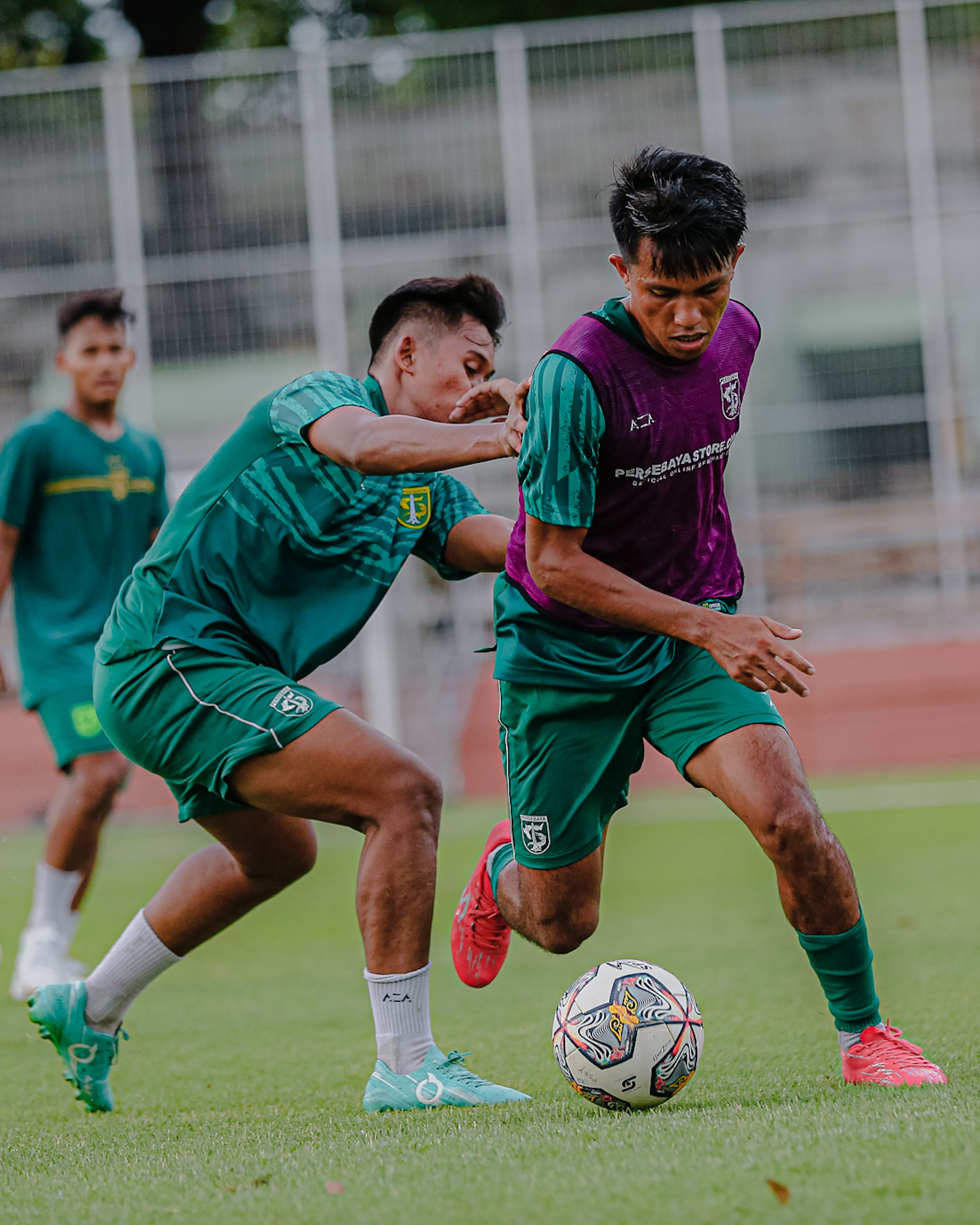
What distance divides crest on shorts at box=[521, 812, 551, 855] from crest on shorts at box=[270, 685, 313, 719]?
702mm

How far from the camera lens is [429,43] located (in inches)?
697

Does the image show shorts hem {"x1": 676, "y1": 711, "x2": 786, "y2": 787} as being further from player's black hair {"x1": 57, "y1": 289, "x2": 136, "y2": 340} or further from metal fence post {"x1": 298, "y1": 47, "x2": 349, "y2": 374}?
metal fence post {"x1": 298, "y1": 47, "x2": 349, "y2": 374}

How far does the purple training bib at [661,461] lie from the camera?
3.96 meters

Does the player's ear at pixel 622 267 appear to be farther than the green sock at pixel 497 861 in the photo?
No

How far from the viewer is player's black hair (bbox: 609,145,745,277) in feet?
12.3

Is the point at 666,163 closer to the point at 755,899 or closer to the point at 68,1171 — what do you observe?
the point at 68,1171

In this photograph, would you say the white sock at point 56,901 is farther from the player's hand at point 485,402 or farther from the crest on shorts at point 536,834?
the player's hand at point 485,402

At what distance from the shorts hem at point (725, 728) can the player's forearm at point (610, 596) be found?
0.94ft

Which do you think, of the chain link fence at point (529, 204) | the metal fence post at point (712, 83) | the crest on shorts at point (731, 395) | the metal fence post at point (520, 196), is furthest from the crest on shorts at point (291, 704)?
the metal fence post at point (712, 83)

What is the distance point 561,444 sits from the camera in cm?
382

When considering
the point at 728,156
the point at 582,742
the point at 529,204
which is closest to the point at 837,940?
the point at 582,742

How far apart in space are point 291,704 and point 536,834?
31.4 inches

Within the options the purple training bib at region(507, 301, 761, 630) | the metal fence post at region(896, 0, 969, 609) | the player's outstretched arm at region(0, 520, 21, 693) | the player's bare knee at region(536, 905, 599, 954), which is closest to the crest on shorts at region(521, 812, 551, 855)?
the player's bare knee at region(536, 905, 599, 954)

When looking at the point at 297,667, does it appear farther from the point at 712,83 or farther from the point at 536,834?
the point at 712,83
